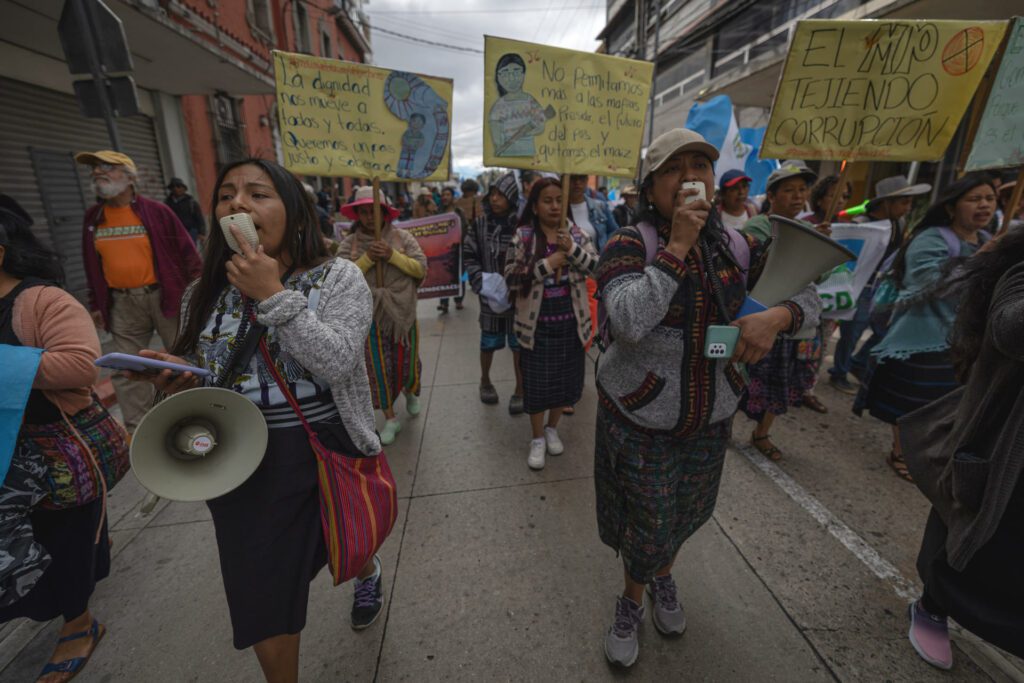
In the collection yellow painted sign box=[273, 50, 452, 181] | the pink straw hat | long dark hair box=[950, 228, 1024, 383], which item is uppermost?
yellow painted sign box=[273, 50, 452, 181]

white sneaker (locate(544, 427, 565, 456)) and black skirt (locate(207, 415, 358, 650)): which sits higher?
black skirt (locate(207, 415, 358, 650))

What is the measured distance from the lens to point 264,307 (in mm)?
1179

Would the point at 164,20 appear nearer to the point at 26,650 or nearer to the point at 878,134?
the point at 26,650

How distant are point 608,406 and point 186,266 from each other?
11.6 feet

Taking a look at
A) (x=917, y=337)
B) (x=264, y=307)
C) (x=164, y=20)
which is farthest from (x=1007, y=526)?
(x=164, y=20)

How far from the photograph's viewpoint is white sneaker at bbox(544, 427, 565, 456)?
333cm

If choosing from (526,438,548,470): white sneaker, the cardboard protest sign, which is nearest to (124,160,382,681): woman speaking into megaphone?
(526,438,548,470): white sneaker

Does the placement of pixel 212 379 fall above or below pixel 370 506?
above

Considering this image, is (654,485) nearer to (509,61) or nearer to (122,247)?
(509,61)

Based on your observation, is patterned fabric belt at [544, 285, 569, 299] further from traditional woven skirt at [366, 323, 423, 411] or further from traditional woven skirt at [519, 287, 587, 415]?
traditional woven skirt at [366, 323, 423, 411]

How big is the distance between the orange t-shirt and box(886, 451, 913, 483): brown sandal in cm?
554

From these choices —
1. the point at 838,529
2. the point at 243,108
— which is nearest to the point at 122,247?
the point at 838,529

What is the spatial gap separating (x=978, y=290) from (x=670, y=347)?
965 millimetres

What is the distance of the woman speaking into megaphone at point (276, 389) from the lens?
1358 mm
